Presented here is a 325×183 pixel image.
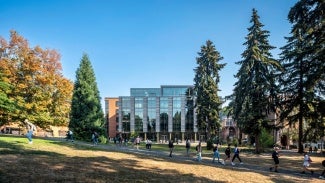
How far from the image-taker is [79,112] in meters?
42.6

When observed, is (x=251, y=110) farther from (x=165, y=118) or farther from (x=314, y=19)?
(x=165, y=118)

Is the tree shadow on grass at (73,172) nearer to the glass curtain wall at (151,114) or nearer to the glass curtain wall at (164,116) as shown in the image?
the glass curtain wall at (164,116)

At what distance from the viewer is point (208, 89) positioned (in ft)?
153

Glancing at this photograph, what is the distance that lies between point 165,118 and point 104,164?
2867 inches

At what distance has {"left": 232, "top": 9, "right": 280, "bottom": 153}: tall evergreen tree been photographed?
3531 centimetres

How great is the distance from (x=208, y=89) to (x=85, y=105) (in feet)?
59.0

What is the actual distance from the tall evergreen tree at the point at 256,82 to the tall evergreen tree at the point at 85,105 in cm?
1924

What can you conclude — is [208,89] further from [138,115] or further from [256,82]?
[138,115]

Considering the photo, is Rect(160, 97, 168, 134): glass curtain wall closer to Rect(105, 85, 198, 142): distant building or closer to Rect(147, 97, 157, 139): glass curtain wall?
Rect(105, 85, 198, 142): distant building

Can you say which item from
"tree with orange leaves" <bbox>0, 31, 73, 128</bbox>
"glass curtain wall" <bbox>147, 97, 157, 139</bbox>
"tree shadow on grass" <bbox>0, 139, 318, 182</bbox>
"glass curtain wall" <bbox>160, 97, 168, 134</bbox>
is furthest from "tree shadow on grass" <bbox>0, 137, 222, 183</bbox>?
"glass curtain wall" <bbox>147, 97, 157, 139</bbox>

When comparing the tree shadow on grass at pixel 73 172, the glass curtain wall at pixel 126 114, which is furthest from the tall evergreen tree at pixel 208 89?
the glass curtain wall at pixel 126 114

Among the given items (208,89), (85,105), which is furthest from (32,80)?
(208,89)

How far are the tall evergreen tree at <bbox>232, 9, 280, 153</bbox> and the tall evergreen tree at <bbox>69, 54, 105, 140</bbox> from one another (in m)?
19.2

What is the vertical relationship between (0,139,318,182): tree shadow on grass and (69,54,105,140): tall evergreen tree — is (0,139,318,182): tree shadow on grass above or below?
below
